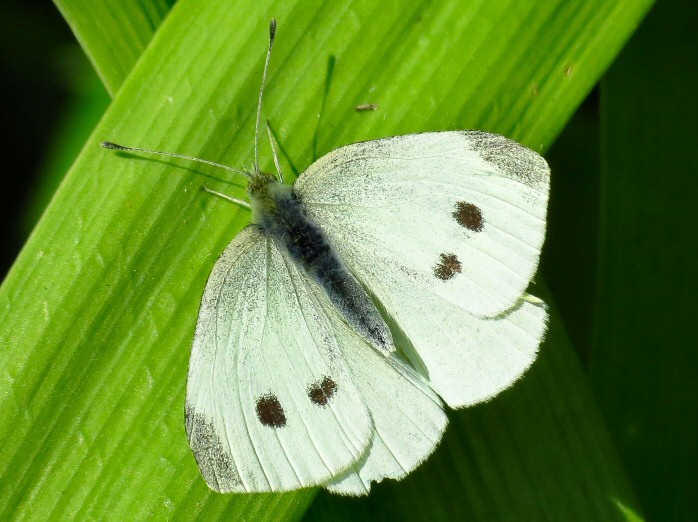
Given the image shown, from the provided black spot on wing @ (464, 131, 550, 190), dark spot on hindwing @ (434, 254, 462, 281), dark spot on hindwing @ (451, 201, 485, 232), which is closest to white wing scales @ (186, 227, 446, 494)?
dark spot on hindwing @ (434, 254, 462, 281)

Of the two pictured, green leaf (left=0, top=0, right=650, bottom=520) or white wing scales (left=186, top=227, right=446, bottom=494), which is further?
green leaf (left=0, top=0, right=650, bottom=520)

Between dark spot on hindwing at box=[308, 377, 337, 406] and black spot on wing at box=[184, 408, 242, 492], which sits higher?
dark spot on hindwing at box=[308, 377, 337, 406]

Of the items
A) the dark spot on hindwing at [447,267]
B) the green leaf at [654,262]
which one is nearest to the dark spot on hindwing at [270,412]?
the dark spot on hindwing at [447,267]

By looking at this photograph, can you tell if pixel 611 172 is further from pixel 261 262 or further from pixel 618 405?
pixel 261 262

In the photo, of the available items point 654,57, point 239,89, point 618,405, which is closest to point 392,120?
point 239,89

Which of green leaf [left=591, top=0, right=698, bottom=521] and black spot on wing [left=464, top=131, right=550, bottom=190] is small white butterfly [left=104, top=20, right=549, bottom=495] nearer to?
black spot on wing [left=464, top=131, right=550, bottom=190]

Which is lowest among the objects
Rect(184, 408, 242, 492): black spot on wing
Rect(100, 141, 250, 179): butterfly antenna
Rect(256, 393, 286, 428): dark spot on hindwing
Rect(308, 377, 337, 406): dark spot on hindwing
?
Rect(184, 408, 242, 492): black spot on wing
